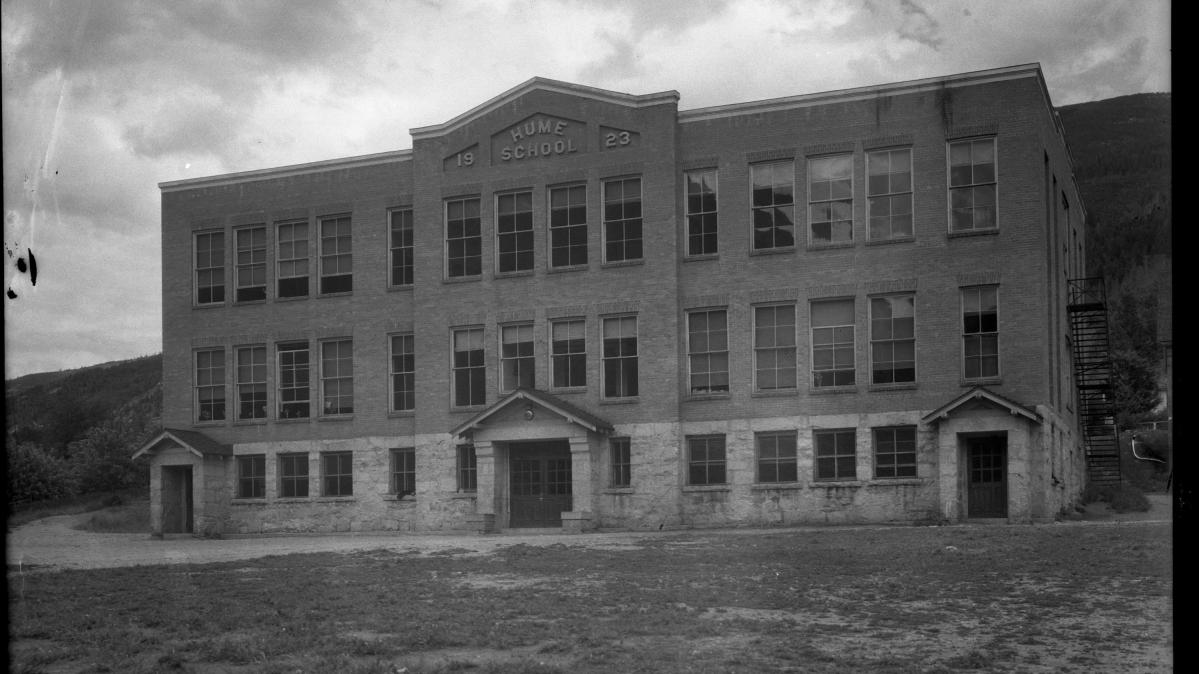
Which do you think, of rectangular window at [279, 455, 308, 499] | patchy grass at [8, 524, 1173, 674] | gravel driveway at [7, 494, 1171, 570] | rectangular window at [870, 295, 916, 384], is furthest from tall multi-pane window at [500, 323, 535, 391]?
patchy grass at [8, 524, 1173, 674]

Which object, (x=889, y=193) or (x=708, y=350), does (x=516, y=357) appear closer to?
(x=708, y=350)

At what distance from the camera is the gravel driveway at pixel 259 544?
24812 mm

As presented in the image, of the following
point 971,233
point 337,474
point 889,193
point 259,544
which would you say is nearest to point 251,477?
point 337,474

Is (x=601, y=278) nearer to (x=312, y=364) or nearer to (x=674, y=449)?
(x=674, y=449)

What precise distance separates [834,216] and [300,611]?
23484 millimetres

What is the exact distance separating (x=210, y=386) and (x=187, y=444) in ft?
10.5

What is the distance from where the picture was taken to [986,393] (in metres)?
30.4

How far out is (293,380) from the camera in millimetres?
40438

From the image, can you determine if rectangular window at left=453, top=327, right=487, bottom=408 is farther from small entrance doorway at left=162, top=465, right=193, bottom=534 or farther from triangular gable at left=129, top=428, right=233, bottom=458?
small entrance doorway at left=162, top=465, right=193, bottom=534

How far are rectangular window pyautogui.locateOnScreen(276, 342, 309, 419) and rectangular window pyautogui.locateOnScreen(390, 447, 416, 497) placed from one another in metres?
3.98

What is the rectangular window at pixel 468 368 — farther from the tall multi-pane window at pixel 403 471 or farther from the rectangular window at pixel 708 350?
the rectangular window at pixel 708 350

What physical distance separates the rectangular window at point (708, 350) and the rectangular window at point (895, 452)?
15.8 feet

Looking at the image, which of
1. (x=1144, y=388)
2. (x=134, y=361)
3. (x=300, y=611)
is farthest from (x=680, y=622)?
(x=134, y=361)

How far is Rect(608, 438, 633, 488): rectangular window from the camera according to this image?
3489 cm
